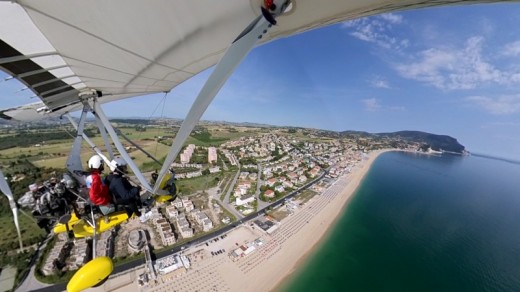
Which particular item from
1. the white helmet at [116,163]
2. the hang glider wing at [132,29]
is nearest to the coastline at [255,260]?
the white helmet at [116,163]

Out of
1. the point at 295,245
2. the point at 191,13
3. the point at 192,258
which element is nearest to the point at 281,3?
the point at 191,13

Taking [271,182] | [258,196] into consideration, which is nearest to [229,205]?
[258,196]

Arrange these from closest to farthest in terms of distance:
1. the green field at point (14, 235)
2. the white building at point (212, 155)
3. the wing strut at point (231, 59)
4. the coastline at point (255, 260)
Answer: the wing strut at point (231, 59)
the coastline at point (255, 260)
the green field at point (14, 235)
the white building at point (212, 155)

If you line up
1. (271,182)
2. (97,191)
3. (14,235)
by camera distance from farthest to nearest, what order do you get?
(271,182) → (14,235) → (97,191)

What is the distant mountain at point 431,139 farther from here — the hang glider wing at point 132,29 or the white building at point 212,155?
the hang glider wing at point 132,29

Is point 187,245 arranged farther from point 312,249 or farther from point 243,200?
point 312,249

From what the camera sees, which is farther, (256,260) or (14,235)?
(14,235)
